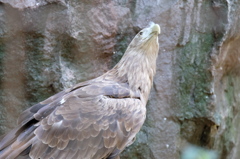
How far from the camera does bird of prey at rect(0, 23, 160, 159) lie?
3.15m

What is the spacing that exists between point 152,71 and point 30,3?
1.30 meters

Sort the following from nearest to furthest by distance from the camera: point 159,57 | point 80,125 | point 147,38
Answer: point 80,125 < point 147,38 < point 159,57

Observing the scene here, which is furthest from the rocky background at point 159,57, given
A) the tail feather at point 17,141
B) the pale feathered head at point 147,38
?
the tail feather at point 17,141

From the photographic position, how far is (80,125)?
319 centimetres

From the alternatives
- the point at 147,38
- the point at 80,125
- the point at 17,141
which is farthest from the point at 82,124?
the point at 147,38

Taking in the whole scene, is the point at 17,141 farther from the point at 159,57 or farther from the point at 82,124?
the point at 159,57

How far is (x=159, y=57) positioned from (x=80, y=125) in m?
1.53

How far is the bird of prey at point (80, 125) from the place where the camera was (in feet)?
10.3

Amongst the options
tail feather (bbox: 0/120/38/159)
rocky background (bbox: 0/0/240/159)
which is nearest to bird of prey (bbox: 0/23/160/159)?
tail feather (bbox: 0/120/38/159)

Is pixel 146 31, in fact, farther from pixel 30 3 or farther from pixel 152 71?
pixel 30 3

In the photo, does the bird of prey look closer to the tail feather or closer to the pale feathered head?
the tail feather

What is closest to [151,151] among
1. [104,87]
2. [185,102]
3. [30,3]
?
[185,102]

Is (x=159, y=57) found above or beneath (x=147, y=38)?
beneath

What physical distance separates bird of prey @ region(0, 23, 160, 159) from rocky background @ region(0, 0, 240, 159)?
70cm
